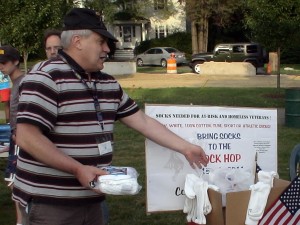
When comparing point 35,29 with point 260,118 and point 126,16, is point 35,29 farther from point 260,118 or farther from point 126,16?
point 126,16

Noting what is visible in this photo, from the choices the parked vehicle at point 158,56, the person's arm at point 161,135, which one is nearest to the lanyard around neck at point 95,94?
the person's arm at point 161,135

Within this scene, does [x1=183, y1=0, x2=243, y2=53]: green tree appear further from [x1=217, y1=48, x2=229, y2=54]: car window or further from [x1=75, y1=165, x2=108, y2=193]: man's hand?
[x1=75, y1=165, x2=108, y2=193]: man's hand

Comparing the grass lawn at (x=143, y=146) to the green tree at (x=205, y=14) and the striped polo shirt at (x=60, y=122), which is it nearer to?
the striped polo shirt at (x=60, y=122)

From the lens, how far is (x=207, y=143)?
4.11 meters

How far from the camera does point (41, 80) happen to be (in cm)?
302

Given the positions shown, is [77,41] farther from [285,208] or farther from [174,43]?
[174,43]

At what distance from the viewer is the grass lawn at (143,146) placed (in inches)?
256

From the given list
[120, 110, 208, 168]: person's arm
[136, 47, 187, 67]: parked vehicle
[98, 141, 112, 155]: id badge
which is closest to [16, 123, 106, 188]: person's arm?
[98, 141, 112, 155]: id badge

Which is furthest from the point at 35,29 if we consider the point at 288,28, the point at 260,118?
the point at 260,118

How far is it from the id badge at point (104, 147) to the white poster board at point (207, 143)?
2.39ft

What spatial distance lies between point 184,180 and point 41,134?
1.35 metres

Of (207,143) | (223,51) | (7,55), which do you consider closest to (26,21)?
(7,55)

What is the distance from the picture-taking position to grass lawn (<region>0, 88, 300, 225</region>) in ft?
21.4

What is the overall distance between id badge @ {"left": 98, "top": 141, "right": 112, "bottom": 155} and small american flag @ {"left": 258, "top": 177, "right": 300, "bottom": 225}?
3.59 feet
